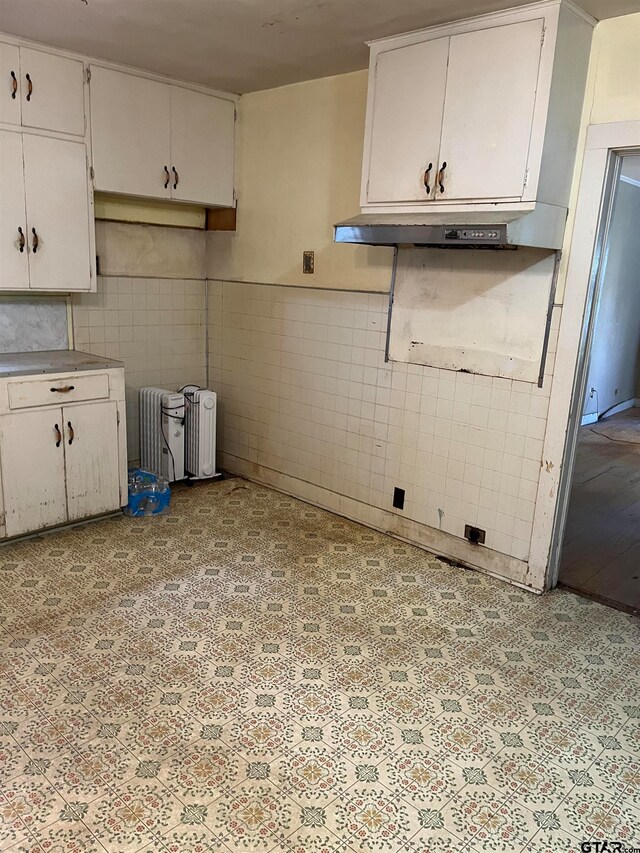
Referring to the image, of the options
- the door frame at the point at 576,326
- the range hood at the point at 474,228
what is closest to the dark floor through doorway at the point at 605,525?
Result: the door frame at the point at 576,326

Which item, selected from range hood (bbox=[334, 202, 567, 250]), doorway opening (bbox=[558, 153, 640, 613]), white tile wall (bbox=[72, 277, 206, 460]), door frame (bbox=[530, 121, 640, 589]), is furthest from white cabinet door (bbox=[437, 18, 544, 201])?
white tile wall (bbox=[72, 277, 206, 460])

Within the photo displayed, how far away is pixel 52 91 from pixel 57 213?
626 millimetres

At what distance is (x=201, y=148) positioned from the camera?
4.09 metres

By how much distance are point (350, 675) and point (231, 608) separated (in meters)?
0.69

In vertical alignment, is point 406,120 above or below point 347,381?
above

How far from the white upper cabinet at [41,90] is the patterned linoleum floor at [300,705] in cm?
227

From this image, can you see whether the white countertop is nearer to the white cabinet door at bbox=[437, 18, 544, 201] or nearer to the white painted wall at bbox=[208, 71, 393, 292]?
the white painted wall at bbox=[208, 71, 393, 292]

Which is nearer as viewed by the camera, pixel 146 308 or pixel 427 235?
pixel 427 235

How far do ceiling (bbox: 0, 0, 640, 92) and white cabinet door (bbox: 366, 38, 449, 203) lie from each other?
0.13m

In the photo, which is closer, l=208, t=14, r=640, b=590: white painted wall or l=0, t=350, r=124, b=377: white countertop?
l=208, t=14, r=640, b=590: white painted wall

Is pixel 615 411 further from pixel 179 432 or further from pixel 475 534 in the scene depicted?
pixel 179 432

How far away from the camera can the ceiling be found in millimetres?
2641

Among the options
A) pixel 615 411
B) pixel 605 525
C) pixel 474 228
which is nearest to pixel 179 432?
pixel 474 228

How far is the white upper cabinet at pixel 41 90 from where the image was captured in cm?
323
